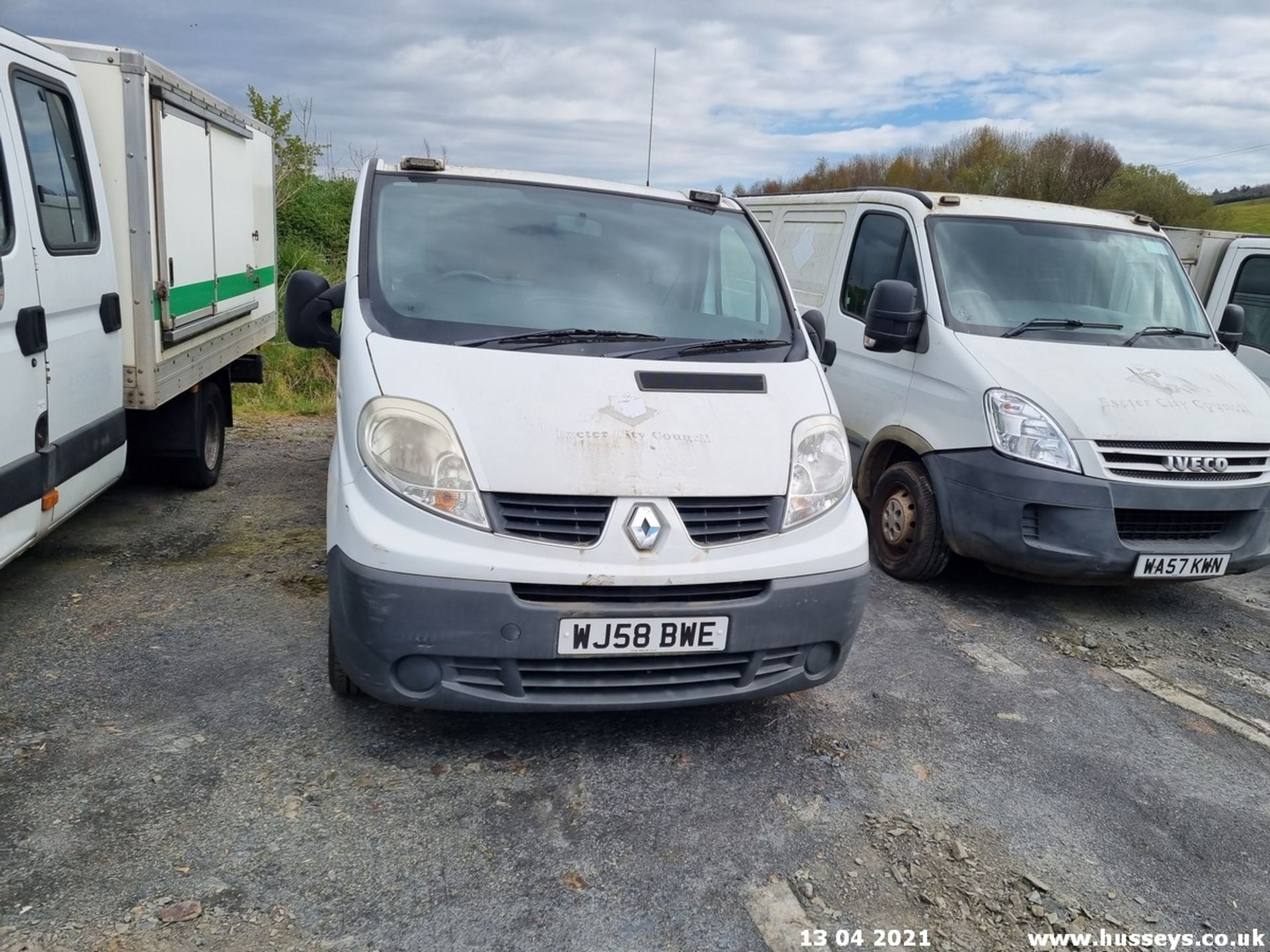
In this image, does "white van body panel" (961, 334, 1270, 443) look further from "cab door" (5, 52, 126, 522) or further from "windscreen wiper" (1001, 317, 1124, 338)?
"cab door" (5, 52, 126, 522)

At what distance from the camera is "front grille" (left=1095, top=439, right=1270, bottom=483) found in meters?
4.65

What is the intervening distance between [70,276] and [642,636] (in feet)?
9.46

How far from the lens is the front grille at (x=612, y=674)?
2.98 metres

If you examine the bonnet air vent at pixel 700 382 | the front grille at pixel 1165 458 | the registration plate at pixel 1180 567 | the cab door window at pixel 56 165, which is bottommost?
the registration plate at pixel 1180 567

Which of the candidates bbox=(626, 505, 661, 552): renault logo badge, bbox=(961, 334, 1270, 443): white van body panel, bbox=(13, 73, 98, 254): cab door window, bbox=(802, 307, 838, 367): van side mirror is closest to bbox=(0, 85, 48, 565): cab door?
bbox=(13, 73, 98, 254): cab door window

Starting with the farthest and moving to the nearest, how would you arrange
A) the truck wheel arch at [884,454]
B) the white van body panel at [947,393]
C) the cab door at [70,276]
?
the truck wheel arch at [884,454], the white van body panel at [947,393], the cab door at [70,276]

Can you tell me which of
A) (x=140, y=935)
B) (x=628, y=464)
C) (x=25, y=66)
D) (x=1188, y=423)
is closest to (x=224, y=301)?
(x=25, y=66)

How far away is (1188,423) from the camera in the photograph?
474 centimetres

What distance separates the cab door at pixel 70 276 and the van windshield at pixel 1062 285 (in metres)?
4.11

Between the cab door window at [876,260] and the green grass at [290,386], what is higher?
the cab door window at [876,260]

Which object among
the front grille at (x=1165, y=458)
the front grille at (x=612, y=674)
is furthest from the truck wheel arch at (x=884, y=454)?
the front grille at (x=612, y=674)

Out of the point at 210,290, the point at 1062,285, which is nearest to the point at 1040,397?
the point at 1062,285

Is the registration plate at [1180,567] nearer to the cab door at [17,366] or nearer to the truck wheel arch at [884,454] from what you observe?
the truck wheel arch at [884,454]

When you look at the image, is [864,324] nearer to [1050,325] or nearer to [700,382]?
[1050,325]
